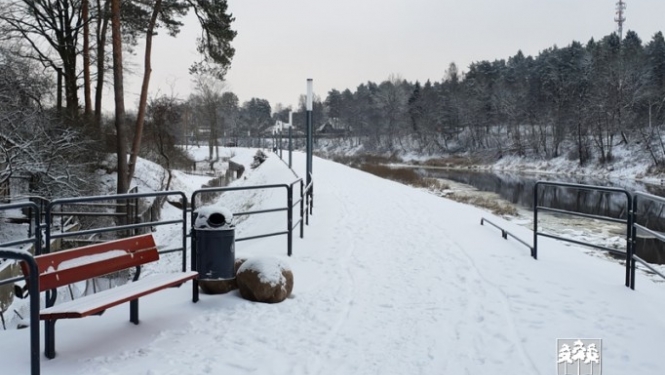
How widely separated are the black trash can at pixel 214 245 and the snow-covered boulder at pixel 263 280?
187mm

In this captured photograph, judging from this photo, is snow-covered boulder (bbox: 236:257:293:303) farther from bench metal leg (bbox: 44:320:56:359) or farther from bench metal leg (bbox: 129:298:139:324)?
bench metal leg (bbox: 44:320:56:359)

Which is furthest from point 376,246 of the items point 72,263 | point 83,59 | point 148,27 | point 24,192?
point 83,59

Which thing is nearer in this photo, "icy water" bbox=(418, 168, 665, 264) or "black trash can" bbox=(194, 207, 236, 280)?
"black trash can" bbox=(194, 207, 236, 280)

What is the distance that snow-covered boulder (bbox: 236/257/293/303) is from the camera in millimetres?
5660

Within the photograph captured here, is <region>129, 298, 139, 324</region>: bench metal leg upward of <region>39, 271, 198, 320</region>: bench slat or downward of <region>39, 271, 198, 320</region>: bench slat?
downward

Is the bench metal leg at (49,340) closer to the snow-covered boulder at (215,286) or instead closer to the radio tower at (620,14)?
the snow-covered boulder at (215,286)

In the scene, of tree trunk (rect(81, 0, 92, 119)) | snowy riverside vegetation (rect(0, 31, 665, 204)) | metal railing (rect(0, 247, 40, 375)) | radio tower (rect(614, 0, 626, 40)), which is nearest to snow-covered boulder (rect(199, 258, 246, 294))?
metal railing (rect(0, 247, 40, 375))

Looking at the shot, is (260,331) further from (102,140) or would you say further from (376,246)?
(102,140)

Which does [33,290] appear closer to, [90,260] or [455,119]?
[90,260]

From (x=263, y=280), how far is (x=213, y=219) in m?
0.90

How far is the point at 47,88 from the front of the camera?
56.4 ft

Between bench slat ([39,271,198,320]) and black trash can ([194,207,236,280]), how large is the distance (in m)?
0.49

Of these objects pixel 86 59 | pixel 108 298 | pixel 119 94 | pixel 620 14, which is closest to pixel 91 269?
pixel 108 298

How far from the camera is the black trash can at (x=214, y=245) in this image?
5.66m
